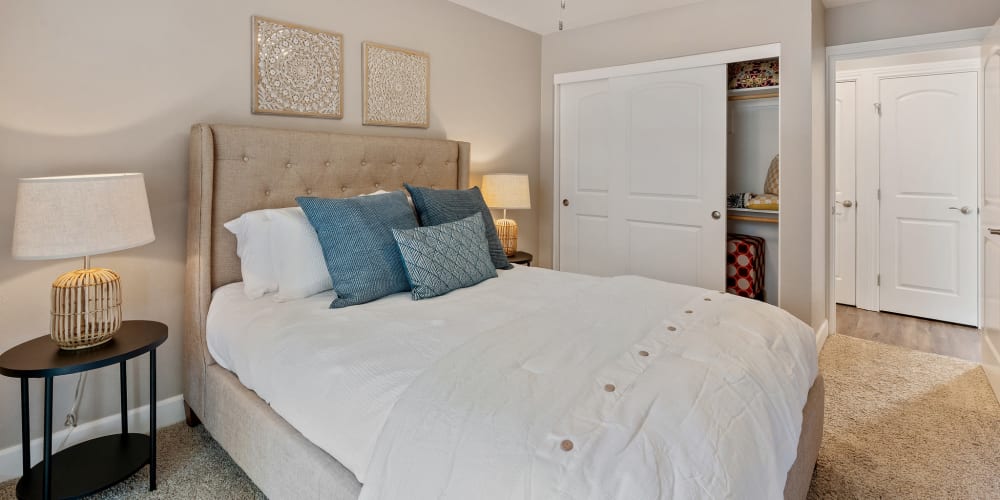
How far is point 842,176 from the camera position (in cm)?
438

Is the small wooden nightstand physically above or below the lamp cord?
above

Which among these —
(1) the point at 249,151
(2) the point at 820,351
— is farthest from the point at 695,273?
(1) the point at 249,151

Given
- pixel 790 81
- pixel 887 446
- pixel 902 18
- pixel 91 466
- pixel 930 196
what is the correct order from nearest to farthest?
pixel 91 466
pixel 887 446
pixel 790 81
pixel 902 18
pixel 930 196

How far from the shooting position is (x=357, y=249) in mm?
2111

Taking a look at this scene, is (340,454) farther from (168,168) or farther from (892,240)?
(892,240)

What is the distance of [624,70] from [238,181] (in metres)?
2.74

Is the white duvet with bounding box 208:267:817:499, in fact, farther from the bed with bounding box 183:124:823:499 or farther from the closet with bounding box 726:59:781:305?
the closet with bounding box 726:59:781:305

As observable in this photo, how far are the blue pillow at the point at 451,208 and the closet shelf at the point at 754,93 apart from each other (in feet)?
6.79

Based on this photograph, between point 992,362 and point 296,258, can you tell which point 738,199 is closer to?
point 992,362

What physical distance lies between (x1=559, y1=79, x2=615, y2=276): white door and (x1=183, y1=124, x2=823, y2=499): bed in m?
1.32

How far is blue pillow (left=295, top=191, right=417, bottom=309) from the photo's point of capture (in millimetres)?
2057

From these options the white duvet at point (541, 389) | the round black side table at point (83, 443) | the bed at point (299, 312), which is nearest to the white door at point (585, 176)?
the bed at point (299, 312)

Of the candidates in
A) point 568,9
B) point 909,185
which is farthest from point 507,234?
point 909,185

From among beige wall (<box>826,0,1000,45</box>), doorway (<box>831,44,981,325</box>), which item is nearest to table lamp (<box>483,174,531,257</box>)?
doorway (<box>831,44,981,325</box>)
